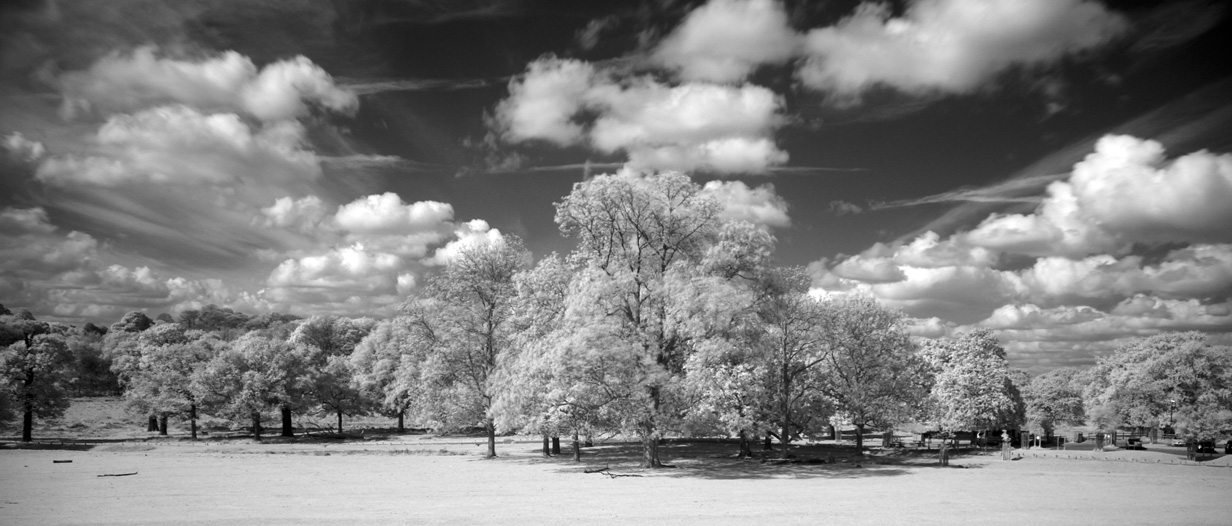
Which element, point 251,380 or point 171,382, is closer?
point 251,380

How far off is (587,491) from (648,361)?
9608 millimetres

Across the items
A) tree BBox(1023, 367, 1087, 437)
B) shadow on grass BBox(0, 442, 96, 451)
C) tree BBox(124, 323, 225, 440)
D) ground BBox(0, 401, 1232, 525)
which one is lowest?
tree BBox(1023, 367, 1087, 437)

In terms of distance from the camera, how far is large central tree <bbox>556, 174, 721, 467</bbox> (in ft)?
119

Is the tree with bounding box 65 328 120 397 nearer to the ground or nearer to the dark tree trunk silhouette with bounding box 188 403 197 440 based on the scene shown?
the dark tree trunk silhouette with bounding box 188 403 197 440

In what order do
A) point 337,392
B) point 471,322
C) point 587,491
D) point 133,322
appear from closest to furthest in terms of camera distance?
1. point 587,491
2. point 471,322
3. point 337,392
4. point 133,322

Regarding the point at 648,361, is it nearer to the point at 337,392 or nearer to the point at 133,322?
the point at 337,392

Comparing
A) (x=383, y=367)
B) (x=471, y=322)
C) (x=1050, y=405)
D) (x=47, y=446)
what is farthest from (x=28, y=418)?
(x=1050, y=405)

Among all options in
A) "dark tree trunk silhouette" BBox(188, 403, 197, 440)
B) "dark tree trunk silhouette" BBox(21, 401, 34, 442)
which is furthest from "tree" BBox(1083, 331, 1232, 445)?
"dark tree trunk silhouette" BBox(21, 401, 34, 442)

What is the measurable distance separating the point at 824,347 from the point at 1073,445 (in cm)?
3812

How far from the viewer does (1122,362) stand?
7194cm

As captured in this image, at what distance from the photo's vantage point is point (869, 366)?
162 ft

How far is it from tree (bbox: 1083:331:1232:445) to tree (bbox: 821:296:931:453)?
2047 centimetres

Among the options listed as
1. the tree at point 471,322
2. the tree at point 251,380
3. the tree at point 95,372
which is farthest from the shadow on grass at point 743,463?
the tree at point 95,372

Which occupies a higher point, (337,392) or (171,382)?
(171,382)
